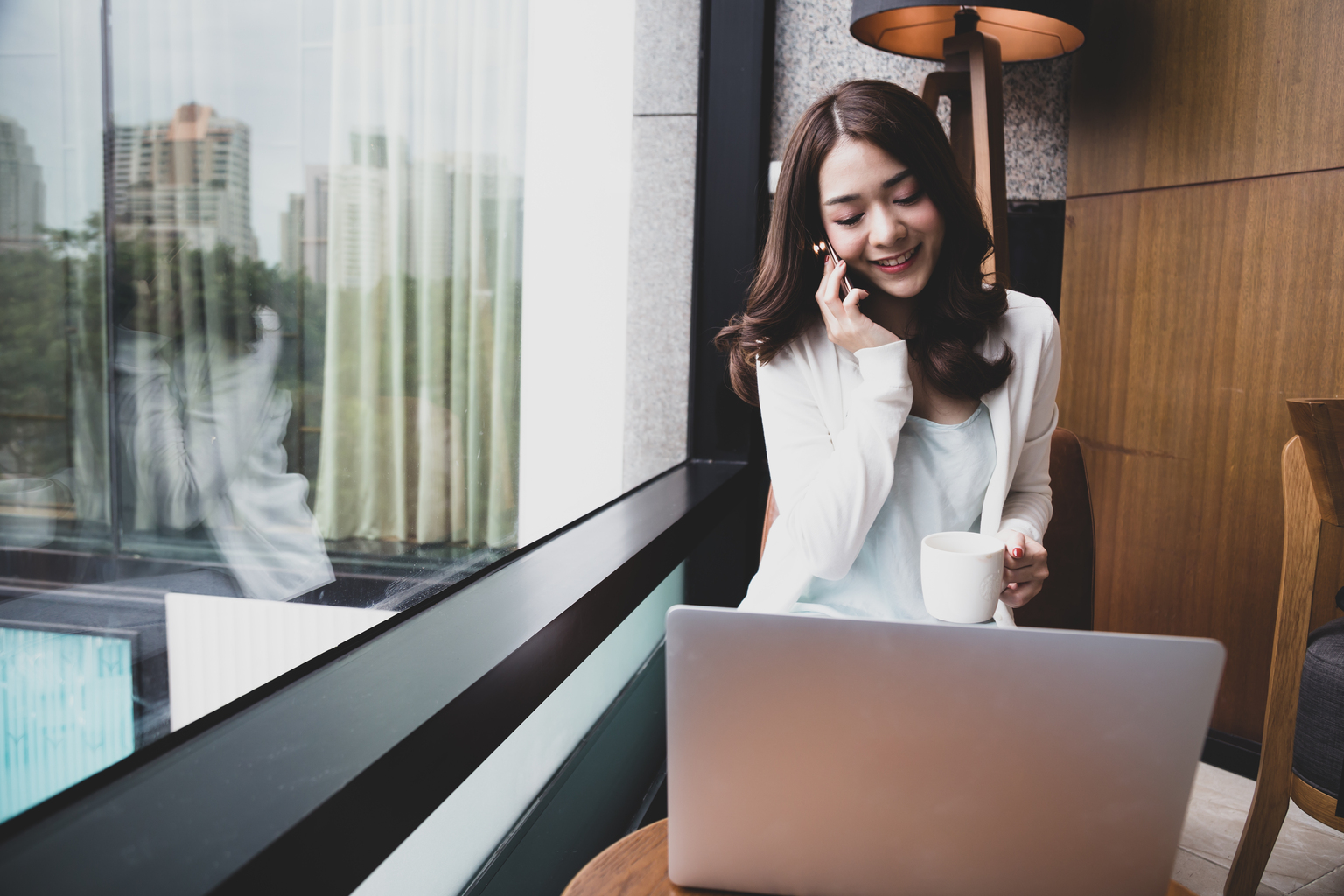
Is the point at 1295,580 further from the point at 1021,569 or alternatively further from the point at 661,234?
the point at 661,234

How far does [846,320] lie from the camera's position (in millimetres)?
1259

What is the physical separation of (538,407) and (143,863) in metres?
1.26

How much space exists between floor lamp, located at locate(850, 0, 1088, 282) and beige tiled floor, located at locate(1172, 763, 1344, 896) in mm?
1332

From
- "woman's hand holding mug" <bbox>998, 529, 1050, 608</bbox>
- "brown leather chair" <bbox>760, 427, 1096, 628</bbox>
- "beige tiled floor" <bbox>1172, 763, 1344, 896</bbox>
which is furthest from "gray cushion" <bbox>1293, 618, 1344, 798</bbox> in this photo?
"woman's hand holding mug" <bbox>998, 529, 1050, 608</bbox>

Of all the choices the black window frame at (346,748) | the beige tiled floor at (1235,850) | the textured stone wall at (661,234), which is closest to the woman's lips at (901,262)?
the black window frame at (346,748)

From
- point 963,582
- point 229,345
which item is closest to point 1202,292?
point 963,582

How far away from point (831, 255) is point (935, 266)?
0.18 meters

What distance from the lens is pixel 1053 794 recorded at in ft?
1.91

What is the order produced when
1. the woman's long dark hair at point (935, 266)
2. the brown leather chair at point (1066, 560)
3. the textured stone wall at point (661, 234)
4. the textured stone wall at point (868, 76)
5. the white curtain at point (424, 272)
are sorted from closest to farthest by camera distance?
the white curtain at point (424, 272)
the woman's long dark hair at point (935, 266)
the brown leather chair at point (1066, 560)
the textured stone wall at point (661, 234)
the textured stone wall at point (868, 76)

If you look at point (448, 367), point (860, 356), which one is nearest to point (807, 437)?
point (860, 356)

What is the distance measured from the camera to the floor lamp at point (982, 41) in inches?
74.7

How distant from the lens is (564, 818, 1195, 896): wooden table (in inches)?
27.9

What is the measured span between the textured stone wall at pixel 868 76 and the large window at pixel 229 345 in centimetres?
110

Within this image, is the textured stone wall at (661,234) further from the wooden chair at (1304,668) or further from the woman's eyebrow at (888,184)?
the wooden chair at (1304,668)
